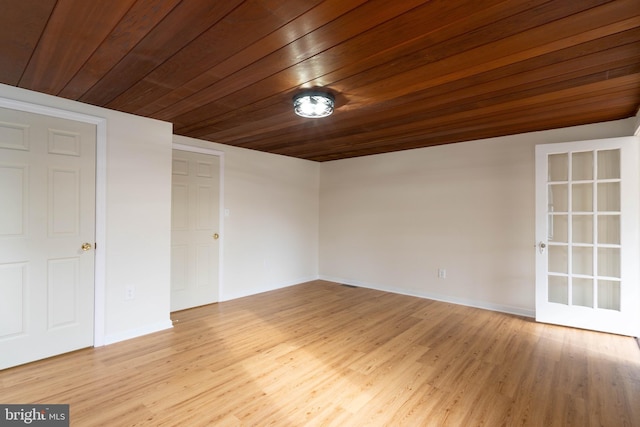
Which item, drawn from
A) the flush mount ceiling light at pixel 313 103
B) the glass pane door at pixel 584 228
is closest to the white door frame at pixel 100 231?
the flush mount ceiling light at pixel 313 103

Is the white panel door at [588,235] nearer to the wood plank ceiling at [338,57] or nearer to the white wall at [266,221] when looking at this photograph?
the wood plank ceiling at [338,57]

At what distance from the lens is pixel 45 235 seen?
259 cm

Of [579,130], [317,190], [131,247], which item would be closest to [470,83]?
[579,130]

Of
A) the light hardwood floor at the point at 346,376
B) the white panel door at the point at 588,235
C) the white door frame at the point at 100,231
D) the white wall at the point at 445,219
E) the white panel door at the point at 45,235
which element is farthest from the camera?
the white wall at the point at 445,219

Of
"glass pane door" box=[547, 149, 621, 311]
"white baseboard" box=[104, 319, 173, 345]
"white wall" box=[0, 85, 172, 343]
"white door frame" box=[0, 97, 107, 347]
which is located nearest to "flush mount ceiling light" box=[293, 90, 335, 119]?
"white wall" box=[0, 85, 172, 343]

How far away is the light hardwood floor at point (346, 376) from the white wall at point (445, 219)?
70 cm

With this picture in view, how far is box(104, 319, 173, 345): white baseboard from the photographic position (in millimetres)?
2900

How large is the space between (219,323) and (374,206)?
2995mm

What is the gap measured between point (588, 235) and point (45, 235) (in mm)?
5407

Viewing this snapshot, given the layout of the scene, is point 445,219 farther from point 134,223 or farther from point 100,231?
point 100,231

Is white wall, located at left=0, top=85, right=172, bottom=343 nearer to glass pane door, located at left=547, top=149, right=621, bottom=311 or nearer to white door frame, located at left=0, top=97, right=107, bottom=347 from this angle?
white door frame, located at left=0, top=97, right=107, bottom=347

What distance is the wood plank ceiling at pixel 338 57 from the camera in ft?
4.83

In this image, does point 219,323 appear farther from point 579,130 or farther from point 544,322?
point 579,130

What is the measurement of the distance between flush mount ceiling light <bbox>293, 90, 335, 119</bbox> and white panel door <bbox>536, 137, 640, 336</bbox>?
2687mm
